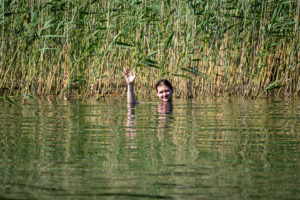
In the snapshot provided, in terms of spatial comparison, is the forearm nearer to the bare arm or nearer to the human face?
the bare arm

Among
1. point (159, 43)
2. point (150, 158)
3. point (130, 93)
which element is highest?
point (159, 43)

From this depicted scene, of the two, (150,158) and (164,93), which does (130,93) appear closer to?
(164,93)

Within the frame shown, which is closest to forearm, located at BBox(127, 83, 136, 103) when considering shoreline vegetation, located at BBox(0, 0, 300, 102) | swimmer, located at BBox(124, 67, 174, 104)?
swimmer, located at BBox(124, 67, 174, 104)

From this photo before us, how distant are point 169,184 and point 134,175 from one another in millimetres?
197

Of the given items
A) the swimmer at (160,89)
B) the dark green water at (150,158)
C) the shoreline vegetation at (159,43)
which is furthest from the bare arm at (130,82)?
the dark green water at (150,158)

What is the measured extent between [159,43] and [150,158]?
14.0 ft

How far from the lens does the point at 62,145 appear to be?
8.57 ft

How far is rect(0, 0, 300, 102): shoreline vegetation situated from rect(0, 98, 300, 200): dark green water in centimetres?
223

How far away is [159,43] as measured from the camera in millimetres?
6328

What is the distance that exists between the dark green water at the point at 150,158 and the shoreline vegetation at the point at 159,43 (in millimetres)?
2230

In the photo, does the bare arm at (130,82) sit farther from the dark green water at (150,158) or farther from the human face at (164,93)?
the dark green water at (150,158)

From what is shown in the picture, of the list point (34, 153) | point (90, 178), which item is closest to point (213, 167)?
point (90, 178)

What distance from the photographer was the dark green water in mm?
1658

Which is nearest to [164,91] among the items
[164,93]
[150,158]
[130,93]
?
[164,93]
